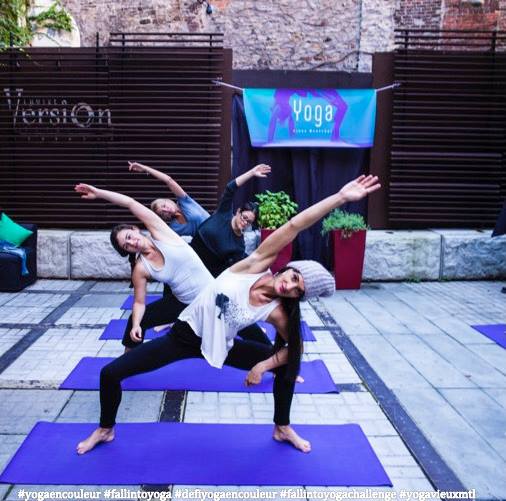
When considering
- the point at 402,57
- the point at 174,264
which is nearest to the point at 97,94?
the point at 402,57

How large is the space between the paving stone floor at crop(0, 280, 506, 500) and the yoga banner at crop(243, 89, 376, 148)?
2833 mm

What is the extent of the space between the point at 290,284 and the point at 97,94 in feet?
23.9

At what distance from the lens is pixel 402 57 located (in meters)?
9.56

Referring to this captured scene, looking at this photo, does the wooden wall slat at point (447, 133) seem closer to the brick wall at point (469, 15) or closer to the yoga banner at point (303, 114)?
the yoga banner at point (303, 114)

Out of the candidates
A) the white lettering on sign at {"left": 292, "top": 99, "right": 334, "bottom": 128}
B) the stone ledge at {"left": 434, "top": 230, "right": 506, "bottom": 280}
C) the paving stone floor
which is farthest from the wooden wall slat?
the paving stone floor

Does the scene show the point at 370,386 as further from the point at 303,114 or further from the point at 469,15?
the point at 469,15

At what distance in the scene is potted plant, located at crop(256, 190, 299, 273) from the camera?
28.9 ft

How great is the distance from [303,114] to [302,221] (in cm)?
610

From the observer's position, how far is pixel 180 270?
4750mm

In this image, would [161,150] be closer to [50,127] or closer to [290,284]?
[50,127]

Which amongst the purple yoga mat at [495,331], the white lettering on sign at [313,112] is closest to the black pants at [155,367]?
the purple yoga mat at [495,331]

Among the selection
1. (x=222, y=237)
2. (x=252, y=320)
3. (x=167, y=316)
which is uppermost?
(x=222, y=237)

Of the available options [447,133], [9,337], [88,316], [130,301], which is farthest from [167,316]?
[447,133]

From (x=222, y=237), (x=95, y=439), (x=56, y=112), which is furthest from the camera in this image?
(x=56, y=112)
